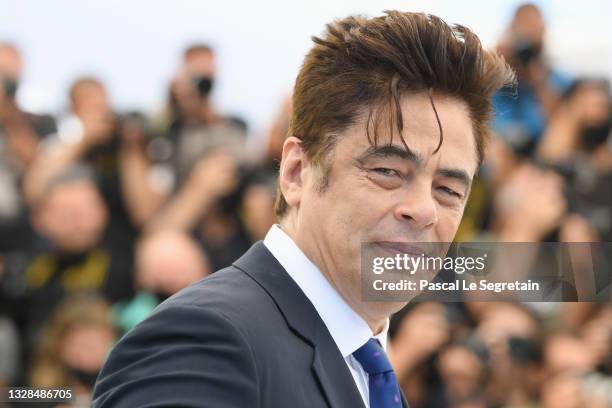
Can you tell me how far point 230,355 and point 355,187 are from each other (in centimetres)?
40

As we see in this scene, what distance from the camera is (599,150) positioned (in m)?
4.82

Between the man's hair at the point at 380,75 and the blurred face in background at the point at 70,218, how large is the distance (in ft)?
8.83

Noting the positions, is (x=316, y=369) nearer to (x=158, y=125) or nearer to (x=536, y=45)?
(x=158, y=125)

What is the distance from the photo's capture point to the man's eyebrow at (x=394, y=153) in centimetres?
155

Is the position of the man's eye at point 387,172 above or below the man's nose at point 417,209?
above

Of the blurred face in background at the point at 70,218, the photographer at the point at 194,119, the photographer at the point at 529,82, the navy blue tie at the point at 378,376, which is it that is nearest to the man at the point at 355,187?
the navy blue tie at the point at 378,376

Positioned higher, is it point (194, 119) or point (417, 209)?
point (417, 209)

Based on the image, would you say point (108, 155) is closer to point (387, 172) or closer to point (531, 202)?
point (531, 202)

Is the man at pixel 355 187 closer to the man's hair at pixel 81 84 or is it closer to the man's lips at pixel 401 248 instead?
the man's lips at pixel 401 248

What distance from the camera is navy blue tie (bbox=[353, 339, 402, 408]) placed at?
5.16ft

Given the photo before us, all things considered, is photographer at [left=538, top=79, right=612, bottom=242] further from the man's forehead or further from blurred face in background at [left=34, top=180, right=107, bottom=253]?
the man's forehead

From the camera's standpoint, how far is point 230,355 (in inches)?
51.0

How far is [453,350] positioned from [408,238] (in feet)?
8.85

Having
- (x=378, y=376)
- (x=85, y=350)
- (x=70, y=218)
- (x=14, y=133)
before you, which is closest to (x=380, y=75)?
(x=378, y=376)
